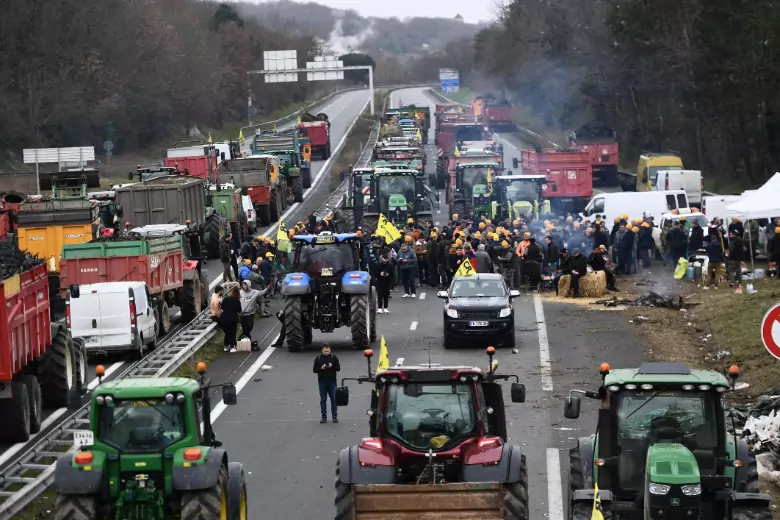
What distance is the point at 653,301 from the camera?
35.5m

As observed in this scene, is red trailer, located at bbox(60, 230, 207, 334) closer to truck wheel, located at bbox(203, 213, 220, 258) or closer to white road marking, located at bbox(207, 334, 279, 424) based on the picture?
white road marking, located at bbox(207, 334, 279, 424)

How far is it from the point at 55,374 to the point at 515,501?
507 inches

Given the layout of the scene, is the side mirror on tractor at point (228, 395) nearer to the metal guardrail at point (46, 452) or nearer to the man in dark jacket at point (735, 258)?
the metal guardrail at point (46, 452)

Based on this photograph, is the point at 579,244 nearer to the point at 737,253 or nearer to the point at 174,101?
the point at 737,253

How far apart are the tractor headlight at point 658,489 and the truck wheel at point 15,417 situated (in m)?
11.8

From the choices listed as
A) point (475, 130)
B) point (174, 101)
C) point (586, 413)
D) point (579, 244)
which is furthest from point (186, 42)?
point (586, 413)

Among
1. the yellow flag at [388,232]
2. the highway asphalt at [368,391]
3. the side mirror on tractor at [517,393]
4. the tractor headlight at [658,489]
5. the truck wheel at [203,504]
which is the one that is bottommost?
the highway asphalt at [368,391]

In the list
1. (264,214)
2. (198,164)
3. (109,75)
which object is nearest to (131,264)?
(198,164)

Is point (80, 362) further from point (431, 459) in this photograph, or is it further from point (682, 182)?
point (682, 182)

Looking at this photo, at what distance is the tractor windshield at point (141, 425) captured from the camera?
1438 cm

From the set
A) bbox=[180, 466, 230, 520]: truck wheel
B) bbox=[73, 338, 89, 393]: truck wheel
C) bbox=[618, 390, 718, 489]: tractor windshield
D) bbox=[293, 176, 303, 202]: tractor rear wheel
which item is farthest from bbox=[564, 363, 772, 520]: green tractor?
bbox=[293, 176, 303, 202]: tractor rear wheel

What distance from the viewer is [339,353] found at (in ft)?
97.9

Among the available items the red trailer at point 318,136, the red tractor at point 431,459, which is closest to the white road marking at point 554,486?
the red tractor at point 431,459

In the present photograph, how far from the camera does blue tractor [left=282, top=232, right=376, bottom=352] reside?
29.5m
